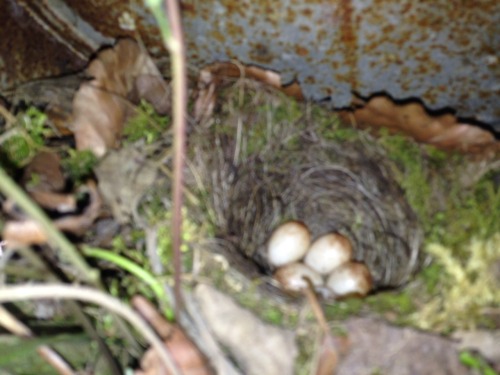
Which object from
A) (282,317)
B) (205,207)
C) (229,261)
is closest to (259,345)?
(282,317)

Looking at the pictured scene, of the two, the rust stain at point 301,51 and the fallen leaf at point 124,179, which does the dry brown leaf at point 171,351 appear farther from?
the rust stain at point 301,51

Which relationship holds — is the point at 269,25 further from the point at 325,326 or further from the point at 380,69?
the point at 325,326

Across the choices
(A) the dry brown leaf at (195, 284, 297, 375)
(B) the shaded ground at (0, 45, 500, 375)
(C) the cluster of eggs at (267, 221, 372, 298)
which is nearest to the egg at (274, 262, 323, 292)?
(C) the cluster of eggs at (267, 221, 372, 298)

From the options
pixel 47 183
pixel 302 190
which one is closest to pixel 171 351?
pixel 47 183

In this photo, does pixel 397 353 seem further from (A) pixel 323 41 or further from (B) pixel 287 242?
(A) pixel 323 41

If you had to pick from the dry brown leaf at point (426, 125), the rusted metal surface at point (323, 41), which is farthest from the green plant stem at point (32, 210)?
the dry brown leaf at point (426, 125)

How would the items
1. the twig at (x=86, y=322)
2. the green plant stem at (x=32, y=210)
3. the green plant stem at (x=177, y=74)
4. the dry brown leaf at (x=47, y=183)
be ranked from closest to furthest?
the green plant stem at (x=177, y=74)
the green plant stem at (x=32, y=210)
the twig at (x=86, y=322)
the dry brown leaf at (x=47, y=183)
